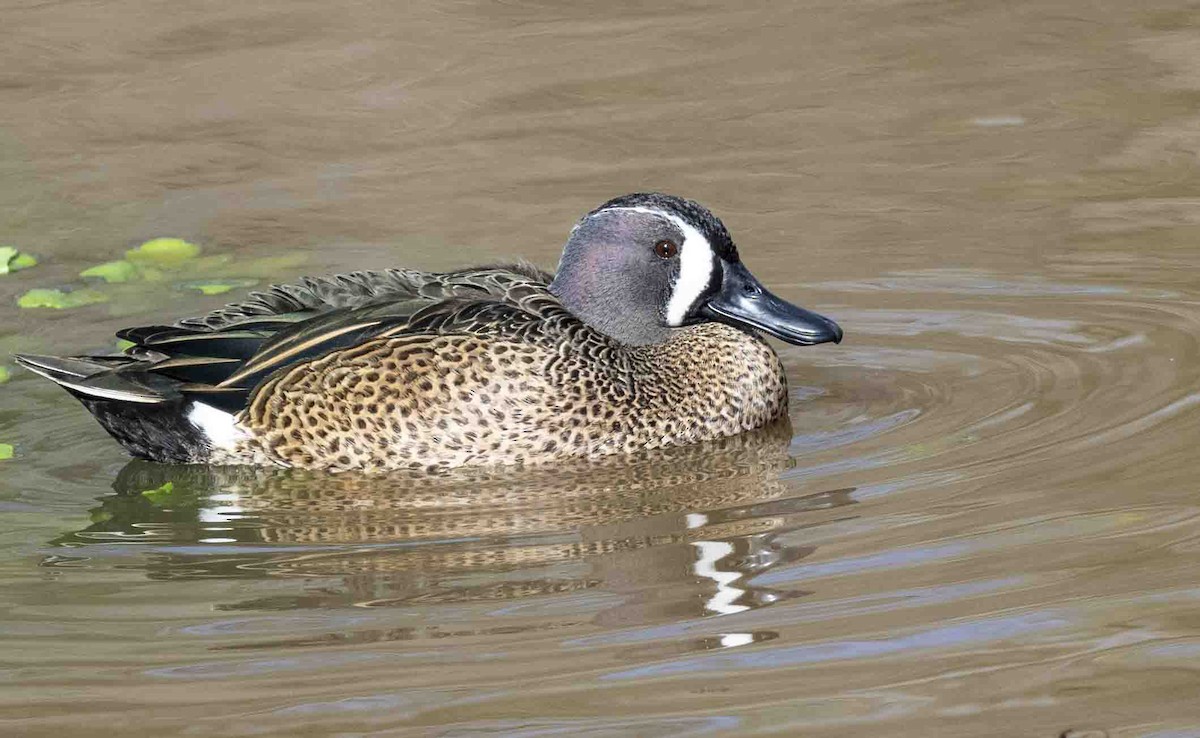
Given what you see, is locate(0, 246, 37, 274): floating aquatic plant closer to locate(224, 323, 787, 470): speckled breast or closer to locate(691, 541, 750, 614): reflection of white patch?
locate(224, 323, 787, 470): speckled breast

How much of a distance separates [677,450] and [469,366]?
36.1 inches

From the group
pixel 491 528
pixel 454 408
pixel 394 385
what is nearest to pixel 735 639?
pixel 491 528

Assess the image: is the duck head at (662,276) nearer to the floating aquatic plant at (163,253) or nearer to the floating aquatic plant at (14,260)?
the floating aquatic plant at (163,253)

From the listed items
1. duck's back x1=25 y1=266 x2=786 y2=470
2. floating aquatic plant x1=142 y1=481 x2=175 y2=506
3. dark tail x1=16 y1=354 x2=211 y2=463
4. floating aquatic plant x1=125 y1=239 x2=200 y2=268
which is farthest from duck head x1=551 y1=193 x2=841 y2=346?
floating aquatic plant x1=125 y1=239 x2=200 y2=268

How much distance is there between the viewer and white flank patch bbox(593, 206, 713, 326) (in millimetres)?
8133

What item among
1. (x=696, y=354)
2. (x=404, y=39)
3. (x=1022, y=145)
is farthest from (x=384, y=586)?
(x=404, y=39)

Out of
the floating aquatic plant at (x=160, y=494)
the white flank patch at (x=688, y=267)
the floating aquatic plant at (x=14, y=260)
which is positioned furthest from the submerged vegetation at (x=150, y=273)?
the white flank patch at (x=688, y=267)

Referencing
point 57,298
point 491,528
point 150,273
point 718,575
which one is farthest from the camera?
point 150,273

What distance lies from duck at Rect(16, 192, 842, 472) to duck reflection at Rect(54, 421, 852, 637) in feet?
0.36

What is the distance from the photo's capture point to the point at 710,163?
1138 centimetres

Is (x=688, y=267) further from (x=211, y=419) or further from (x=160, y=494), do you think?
(x=160, y=494)

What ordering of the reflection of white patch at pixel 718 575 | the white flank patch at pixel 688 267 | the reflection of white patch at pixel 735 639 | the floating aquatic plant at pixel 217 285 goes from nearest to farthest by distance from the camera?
1. the reflection of white patch at pixel 735 639
2. the reflection of white patch at pixel 718 575
3. the white flank patch at pixel 688 267
4. the floating aquatic plant at pixel 217 285

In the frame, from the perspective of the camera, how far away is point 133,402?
7977 mm

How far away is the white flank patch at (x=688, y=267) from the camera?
813cm
